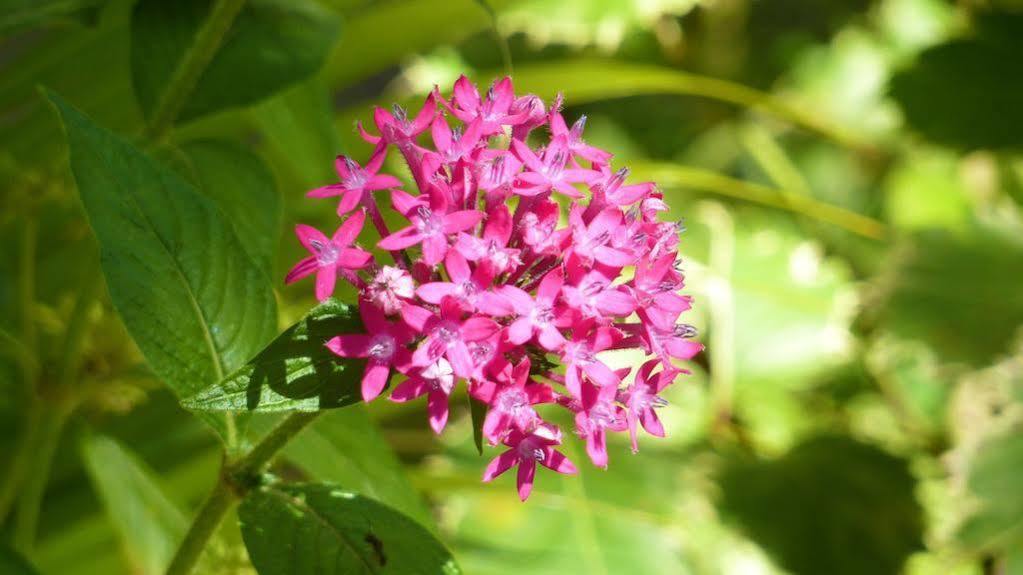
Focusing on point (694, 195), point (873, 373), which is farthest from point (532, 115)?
point (694, 195)

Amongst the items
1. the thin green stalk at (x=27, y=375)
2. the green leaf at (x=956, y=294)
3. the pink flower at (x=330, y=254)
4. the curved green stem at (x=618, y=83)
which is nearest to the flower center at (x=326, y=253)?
the pink flower at (x=330, y=254)

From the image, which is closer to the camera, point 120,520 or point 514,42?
point 120,520

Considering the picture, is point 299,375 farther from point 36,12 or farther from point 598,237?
point 36,12

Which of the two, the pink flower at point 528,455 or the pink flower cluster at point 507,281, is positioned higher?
the pink flower cluster at point 507,281

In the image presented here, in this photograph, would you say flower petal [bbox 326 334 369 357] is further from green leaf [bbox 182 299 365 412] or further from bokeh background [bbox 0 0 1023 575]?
bokeh background [bbox 0 0 1023 575]

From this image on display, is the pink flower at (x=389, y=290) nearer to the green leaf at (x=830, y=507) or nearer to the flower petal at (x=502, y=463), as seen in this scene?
the flower petal at (x=502, y=463)

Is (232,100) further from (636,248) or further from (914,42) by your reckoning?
(914,42)
